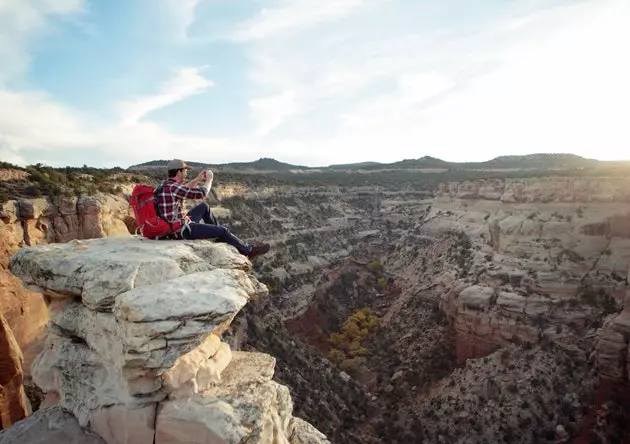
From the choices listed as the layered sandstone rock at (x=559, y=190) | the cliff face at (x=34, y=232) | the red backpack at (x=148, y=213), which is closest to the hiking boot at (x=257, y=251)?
the red backpack at (x=148, y=213)

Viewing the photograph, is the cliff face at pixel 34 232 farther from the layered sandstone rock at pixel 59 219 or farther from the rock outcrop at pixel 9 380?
the rock outcrop at pixel 9 380

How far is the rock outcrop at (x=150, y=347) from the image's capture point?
5.96 m

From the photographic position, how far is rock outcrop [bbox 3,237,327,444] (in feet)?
19.6

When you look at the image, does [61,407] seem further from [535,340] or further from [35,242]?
[535,340]

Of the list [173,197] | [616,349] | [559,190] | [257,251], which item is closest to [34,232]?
[173,197]

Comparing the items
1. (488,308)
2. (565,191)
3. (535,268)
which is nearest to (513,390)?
(488,308)

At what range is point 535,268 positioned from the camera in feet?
86.1

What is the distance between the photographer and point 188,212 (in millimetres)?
8984

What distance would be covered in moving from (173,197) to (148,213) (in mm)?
691

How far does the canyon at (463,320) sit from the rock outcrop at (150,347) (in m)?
0.46

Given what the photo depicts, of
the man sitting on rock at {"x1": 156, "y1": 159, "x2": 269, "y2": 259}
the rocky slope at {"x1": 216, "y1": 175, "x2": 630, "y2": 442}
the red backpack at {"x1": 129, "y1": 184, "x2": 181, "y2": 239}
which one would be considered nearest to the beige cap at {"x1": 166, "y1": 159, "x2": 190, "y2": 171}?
the man sitting on rock at {"x1": 156, "y1": 159, "x2": 269, "y2": 259}

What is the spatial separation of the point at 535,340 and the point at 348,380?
11.5 metres

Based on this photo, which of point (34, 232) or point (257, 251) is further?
point (34, 232)

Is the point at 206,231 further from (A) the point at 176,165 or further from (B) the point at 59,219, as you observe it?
(B) the point at 59,219
